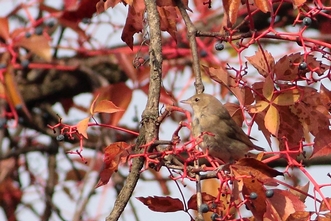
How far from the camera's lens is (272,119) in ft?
6.56

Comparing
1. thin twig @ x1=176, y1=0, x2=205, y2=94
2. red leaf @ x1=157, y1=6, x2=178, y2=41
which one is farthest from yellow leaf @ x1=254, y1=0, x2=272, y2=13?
red leaf @ x1=157, y1=6, x2=178, y2=41

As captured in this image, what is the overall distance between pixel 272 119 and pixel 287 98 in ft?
0.28

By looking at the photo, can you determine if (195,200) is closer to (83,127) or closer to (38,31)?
(83,127)

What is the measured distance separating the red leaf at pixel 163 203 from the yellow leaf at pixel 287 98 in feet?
1.38

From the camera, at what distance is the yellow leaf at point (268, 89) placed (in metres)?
2.01

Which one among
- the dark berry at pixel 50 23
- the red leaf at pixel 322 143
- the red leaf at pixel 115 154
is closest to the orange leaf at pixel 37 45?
the dark berry at pixel 50 23

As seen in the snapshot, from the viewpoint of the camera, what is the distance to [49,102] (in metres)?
4.62

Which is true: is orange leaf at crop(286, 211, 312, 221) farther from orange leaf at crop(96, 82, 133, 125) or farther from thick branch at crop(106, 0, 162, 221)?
orange leaf at crop(96, 82, 133, 125)

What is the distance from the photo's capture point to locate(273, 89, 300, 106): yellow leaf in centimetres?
202

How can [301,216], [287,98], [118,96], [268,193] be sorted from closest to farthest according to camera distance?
1. [301,216]
2. [268,193]
3. [287,98]
4. [118,96]

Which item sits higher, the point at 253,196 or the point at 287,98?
the point at 287,98

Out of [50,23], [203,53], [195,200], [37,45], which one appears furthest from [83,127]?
[50,23]

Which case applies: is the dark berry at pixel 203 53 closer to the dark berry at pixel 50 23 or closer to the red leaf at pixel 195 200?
the dark berry at pixel 50 23

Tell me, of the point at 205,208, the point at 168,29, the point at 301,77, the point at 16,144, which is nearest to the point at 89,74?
the point at 16,144
